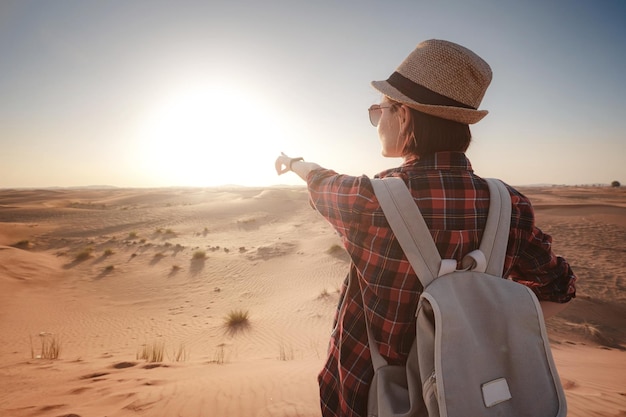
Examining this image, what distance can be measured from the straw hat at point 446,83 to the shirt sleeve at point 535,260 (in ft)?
1.43

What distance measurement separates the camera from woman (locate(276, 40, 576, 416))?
100cm

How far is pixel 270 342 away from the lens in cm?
655

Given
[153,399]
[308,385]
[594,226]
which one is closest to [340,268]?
[308,385]

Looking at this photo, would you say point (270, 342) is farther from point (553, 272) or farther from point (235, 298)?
point (553, 272)

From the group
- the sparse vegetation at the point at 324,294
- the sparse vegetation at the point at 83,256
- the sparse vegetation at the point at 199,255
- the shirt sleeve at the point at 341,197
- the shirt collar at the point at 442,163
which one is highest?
the shirt collar at the point at 442,163

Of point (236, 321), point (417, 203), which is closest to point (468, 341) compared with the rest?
point (417, 203)

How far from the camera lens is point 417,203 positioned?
3.25ft

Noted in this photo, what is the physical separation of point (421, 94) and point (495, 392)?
3.33ft

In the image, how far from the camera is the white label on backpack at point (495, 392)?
2.79ft

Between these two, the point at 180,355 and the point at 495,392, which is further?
the point at 180,355

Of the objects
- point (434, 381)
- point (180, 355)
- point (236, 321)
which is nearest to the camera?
point (434, 381)

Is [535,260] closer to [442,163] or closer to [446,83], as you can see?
[442,163]

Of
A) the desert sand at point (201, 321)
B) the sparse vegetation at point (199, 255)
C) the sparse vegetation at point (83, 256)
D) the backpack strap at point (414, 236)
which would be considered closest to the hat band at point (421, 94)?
the backpack strap at point (414, 236)

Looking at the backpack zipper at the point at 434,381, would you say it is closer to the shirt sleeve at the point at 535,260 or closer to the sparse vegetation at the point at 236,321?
the shirt sleeve at the point at 535,260
